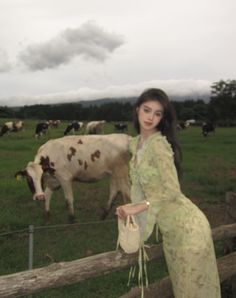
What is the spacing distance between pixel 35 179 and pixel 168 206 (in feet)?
22.6

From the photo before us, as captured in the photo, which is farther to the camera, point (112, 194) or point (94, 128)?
point (94, 128)

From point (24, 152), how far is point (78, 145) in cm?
1394

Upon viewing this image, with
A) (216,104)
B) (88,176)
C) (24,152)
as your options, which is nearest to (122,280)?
(88,176)

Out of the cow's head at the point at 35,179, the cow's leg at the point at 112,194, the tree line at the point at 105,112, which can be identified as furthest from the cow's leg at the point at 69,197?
the tree line at the point at 105,112

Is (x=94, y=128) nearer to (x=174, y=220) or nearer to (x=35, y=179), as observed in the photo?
(x=35, y=179)

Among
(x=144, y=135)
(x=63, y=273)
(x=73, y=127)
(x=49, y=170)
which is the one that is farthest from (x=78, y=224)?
(x=73, y=127)

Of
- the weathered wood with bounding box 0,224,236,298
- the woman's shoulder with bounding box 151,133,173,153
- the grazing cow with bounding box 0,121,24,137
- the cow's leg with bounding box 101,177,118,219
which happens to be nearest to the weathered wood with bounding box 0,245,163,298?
the weathered wood with bounding box 0,224,236,298

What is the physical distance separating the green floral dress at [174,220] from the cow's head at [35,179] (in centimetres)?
651

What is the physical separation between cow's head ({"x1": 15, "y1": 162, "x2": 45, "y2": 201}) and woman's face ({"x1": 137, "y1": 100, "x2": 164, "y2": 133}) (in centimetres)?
659

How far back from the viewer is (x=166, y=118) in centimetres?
400

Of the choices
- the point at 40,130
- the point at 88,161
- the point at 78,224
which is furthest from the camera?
the point at 40,130

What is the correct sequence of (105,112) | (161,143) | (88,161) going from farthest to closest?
(105,112) → (88,161) → (161,143)

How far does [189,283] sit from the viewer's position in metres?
3.92

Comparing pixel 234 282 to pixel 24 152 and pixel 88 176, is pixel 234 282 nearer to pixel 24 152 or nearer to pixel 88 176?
pixel 88 176
